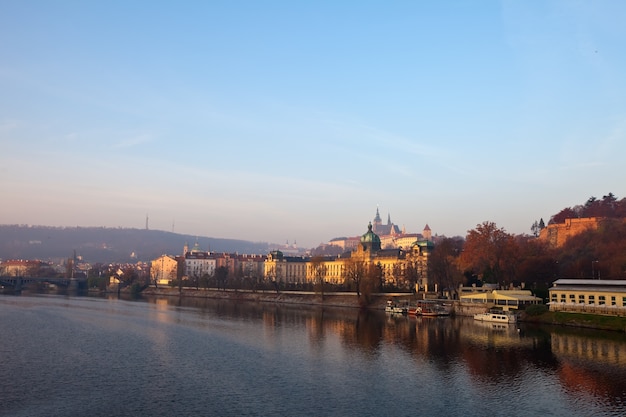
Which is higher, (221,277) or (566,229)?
(566,229)

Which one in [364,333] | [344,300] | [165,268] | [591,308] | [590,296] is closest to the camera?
[364,333]

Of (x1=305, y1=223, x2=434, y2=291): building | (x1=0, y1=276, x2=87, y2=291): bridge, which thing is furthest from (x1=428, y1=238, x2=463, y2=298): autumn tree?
(x1=0, y1=276, x2=87, y2=291): bridge

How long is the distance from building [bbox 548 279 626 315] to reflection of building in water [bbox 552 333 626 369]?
10879mm

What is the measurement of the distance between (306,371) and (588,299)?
4219 cm

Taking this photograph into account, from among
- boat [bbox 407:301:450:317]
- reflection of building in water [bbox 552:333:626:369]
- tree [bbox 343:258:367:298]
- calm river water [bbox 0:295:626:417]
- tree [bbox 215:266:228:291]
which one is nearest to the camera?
calm river water [bbox 0:295:626:417]

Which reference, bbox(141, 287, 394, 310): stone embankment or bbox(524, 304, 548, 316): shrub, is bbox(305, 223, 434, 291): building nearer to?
bbox(141, 287, 394, 310): stone embankment

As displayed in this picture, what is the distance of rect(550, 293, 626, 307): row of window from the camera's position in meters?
61.0

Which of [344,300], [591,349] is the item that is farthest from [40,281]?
[591,349]

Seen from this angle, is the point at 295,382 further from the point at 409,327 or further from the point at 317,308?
the point at 317,308

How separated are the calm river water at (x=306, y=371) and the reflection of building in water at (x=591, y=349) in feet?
0.29

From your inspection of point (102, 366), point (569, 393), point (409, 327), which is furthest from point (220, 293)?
point (569, 393)

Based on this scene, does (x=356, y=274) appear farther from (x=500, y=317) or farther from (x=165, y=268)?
(x=165, y=268)

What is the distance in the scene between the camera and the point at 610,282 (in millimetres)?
63344

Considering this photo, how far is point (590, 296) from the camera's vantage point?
6438 centimetres
